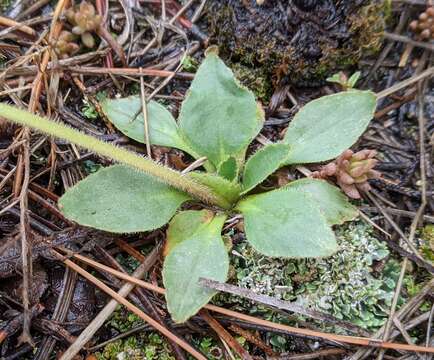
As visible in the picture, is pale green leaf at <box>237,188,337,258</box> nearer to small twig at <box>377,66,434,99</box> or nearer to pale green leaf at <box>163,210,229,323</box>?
pale green leaf at <box>163,210,229,323</box>

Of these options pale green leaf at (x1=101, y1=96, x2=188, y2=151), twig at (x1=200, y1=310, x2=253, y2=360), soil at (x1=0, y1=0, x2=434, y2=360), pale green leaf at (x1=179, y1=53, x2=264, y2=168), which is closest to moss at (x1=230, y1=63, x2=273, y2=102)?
soil at (x1=0, y1=0, x2=434, y2=360)

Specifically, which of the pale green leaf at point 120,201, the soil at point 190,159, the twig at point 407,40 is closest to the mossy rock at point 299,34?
the soil at point 190,159

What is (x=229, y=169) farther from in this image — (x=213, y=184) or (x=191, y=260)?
(x=191, y=260)

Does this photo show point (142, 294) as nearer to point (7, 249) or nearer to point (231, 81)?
point (7, 249)

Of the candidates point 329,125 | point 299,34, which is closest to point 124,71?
point 299,34

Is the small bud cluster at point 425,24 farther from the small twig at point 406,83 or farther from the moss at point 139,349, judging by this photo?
the moss at point 139,349

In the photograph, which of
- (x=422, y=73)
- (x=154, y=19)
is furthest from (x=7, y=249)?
(x=422, y=73)
